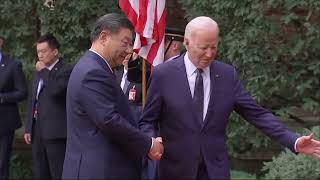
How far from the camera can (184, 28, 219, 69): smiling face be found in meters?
4.22

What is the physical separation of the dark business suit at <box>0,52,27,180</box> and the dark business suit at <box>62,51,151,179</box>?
13.2 feet

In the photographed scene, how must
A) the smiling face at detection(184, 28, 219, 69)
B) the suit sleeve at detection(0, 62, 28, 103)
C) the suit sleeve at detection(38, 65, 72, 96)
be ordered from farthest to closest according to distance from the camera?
the suit sleeve at detection(0, 62, 28, 103)
the suit sleeve at detection(38, 65, 72, 96)
the smiling face at detection(184, 28, 219, 69)

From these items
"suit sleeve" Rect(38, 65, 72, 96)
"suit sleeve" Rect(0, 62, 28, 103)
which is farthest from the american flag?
"suit sleeve" Rect(0, 62, 28, 103)

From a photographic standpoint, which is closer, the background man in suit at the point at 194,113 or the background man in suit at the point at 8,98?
the background man in suit at the point at 194,113

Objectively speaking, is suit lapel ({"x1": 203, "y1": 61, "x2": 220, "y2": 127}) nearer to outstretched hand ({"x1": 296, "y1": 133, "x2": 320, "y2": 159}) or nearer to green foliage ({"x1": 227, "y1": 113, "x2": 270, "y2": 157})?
outstretched hand ({"x1": 296, "y1": 133, "x2": 320, "y2": 159})

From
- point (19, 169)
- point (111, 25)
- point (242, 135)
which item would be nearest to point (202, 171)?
point (111, 25)

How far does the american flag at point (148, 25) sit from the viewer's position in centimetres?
606

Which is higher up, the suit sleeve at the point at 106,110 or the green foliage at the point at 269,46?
the suit sleeve at the point at 106,110

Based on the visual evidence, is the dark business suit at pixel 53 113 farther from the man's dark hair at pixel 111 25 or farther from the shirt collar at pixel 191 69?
the man's dark hair at pixel 111 25

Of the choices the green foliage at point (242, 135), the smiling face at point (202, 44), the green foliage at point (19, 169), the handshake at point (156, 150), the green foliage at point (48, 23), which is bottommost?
the green foliage at point (19, 169)

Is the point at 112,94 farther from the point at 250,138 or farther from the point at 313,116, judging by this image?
the point at 313,116

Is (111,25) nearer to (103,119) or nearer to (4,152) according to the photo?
(103,119)

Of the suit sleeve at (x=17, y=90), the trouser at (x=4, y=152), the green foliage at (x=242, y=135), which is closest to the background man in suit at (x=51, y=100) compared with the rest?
the suit sleeve at (x=17, y=90)

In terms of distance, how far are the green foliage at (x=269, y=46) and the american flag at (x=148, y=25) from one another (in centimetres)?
156
